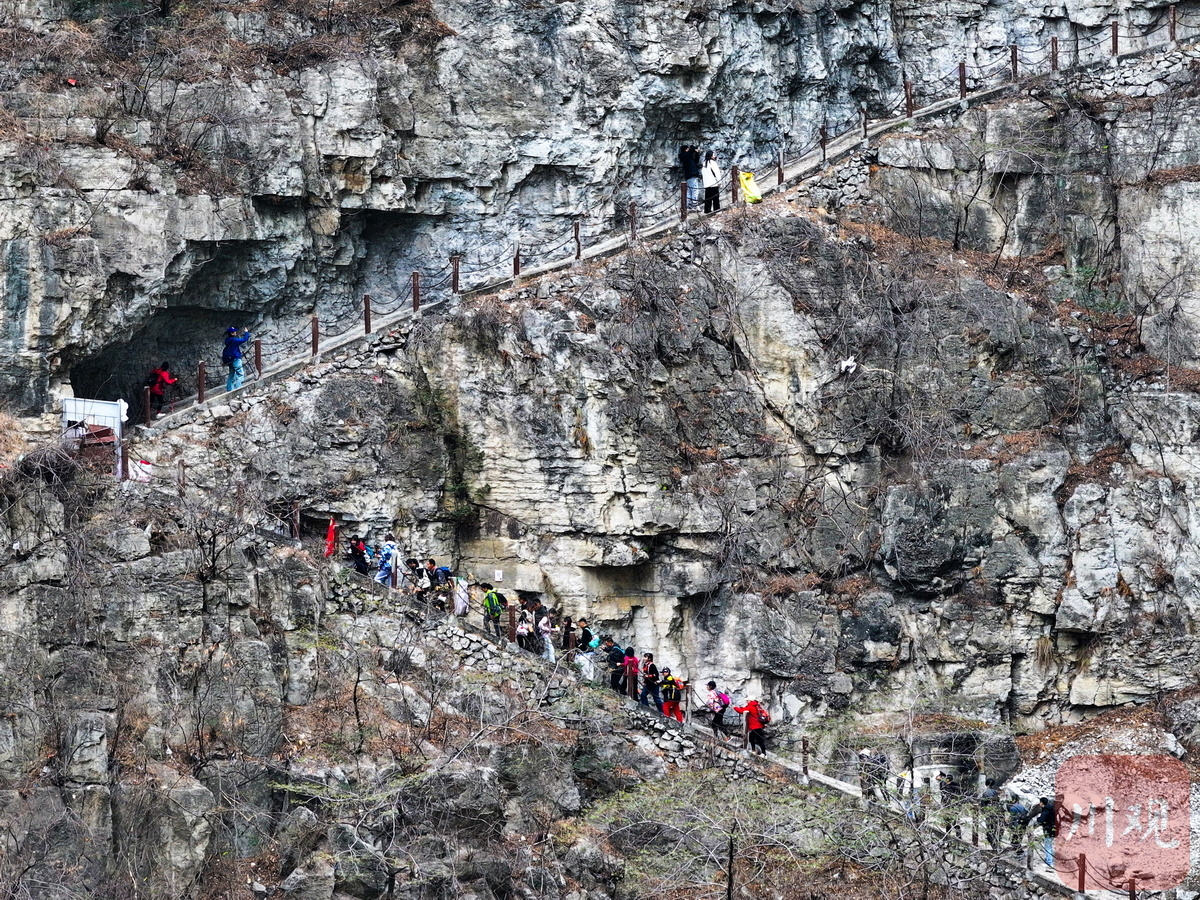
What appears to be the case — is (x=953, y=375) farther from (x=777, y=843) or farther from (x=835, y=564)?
(x=777, y=843)

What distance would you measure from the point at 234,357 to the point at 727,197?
947 centimetres

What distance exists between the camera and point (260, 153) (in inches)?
1478

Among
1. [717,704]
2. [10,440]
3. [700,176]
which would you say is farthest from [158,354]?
[717,704]

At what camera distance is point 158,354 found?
37750 millimetres

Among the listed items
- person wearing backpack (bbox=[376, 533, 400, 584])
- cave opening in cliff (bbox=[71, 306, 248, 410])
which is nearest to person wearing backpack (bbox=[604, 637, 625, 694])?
person wearing backpack (bbox=[376, 533, 400, 584])

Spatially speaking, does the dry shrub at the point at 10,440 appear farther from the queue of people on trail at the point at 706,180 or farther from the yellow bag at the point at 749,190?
the yellow bag at the point at 749,190

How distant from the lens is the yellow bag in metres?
39.0

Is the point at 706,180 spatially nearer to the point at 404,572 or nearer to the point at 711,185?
the point at 711,185

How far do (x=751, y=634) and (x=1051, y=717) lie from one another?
5140 mm

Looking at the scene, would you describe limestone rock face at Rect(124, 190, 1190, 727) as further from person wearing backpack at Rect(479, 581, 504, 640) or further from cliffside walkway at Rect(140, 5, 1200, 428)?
person wearing backpack at Rect(479, 581, 504, 640)

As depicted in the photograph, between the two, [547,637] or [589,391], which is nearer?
[547,637]

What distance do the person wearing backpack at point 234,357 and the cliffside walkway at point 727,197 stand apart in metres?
0.30

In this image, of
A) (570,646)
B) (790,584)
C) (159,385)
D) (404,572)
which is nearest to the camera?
(404,572)

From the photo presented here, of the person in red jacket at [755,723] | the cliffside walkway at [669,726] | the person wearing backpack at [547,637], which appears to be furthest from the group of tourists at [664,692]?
the person wearing backpack at [547,637]
